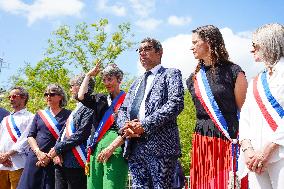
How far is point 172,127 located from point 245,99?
2.52 feet

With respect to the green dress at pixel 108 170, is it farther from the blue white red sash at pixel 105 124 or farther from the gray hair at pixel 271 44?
the gray hair at pixel 271 44

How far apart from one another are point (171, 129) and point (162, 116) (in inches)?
9.8

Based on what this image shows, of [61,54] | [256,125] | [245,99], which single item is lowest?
[256,125]

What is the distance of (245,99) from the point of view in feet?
11.9

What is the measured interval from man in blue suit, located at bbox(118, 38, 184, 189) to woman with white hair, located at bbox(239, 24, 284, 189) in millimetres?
784

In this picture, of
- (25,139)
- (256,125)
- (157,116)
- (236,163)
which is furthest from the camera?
(25,139)

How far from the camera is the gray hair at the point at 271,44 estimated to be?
10.9 feet

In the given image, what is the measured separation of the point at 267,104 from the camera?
3.24 meters

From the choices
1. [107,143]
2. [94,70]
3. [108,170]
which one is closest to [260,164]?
[108,170]

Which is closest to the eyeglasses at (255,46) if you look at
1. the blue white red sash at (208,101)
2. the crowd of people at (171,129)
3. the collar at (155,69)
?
the crowd of people at (171,129)

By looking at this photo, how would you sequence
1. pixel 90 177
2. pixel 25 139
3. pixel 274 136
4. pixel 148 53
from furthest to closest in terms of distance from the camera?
pixel 25 139 → pixel 90 177 → pixel 148 53 → pixel 274 136

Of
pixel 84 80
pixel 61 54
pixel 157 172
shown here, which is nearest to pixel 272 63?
pixel 157 172

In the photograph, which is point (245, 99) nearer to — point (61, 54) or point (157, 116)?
point (157, 116)

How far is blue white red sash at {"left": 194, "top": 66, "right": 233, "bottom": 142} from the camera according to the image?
12.2 ft
